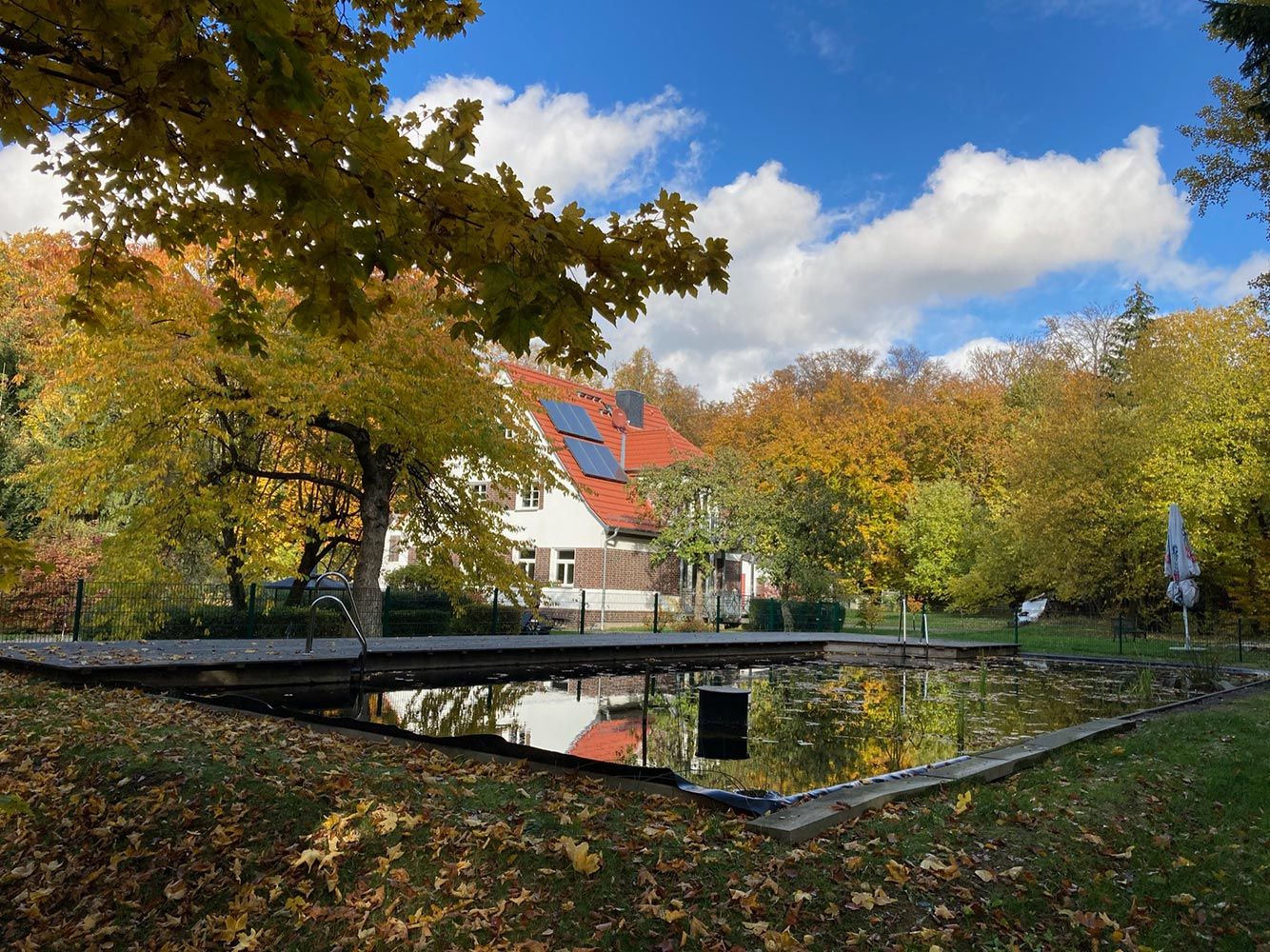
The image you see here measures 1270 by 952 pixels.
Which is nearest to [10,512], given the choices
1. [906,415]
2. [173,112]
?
[173,112]

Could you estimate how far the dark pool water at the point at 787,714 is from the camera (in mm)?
8016

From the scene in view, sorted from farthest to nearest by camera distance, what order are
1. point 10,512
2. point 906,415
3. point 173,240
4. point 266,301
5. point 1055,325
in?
point 1055,325 < point 906,415 < point 10,512 < point 266,301 < point 173,240

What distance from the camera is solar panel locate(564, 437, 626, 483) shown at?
33562mm

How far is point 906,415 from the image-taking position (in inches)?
1767

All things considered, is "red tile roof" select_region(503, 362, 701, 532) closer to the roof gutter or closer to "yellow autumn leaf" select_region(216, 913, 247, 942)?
the roof gutter

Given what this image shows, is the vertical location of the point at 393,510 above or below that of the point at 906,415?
below

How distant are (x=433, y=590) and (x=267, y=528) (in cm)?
659

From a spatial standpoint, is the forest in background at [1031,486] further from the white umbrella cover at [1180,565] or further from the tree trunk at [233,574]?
the tree trunk at [233,574]

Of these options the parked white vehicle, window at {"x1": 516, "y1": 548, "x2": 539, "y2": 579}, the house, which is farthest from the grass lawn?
the parked white vehicle

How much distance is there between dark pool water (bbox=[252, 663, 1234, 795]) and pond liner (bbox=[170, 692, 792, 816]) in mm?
1065

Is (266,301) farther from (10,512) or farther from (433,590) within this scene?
(10,512)

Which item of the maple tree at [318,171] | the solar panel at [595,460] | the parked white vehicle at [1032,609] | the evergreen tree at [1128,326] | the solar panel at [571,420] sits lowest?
the parked white vehicle at [1032,609]

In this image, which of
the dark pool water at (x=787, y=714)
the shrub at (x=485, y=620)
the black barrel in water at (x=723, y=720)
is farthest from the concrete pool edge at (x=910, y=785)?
the shrub at (x=485, y=620)

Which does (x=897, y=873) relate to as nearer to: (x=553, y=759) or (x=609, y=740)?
(x=553, y=759)
